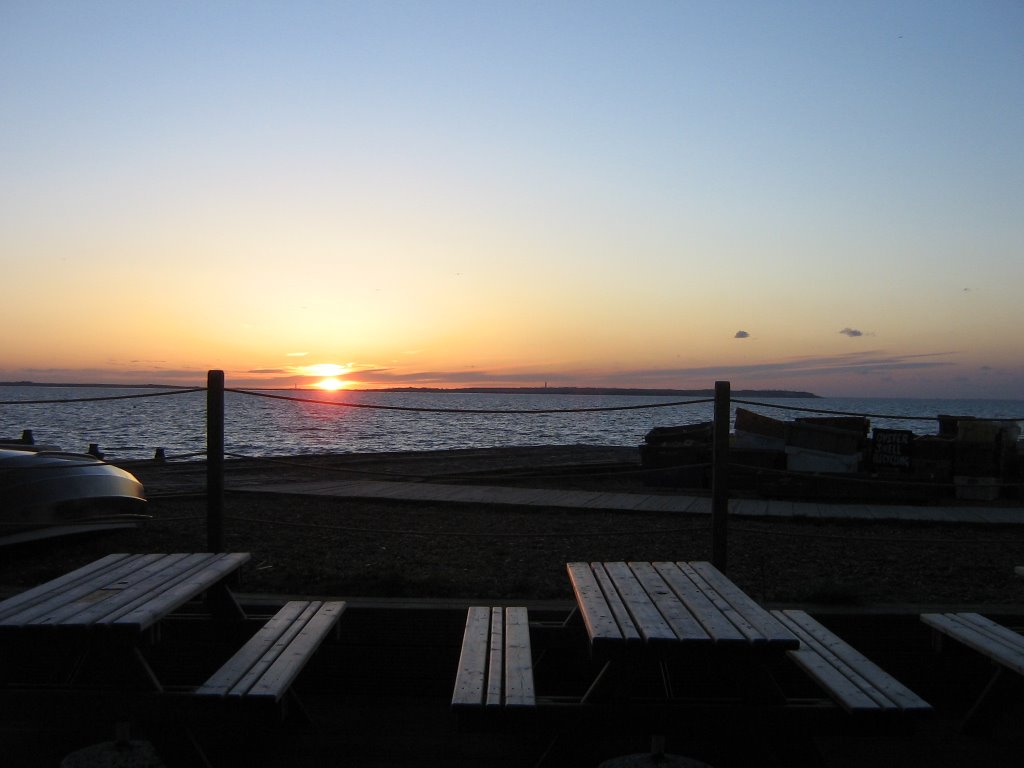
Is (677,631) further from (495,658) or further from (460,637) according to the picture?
(460,637)

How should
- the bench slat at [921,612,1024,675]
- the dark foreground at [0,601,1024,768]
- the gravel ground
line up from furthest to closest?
the gravel ground, the bench slat at [921,612,1024,675], the dark foreground at [0,601,1024,768]

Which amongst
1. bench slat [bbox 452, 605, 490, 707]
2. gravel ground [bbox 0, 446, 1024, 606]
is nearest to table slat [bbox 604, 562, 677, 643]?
bench slat [bbox 452, 605, 490, 707]

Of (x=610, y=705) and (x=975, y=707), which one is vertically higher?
(x=610, y=705)

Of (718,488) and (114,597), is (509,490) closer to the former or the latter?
(718,488)

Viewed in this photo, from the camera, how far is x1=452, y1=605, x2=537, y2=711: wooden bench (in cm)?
278

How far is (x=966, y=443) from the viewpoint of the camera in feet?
40.3

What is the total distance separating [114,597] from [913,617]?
12.1ft

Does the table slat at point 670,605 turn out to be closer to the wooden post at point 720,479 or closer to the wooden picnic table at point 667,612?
the wooden picnic table at point 667,612

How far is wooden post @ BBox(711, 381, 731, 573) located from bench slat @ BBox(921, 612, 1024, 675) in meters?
1.15

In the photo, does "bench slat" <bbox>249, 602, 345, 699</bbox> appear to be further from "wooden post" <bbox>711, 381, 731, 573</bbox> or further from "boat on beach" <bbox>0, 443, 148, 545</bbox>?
"boat on beach" <bbox>0, 443, 148, 545</bbox>

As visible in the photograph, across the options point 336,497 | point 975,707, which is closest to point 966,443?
point 336,497

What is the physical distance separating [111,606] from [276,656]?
638 mm

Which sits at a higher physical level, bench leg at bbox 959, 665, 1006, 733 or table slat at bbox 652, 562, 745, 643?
table slat at bbox 652, 562, 745, 643

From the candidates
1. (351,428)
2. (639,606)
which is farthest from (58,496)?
(351,428)
